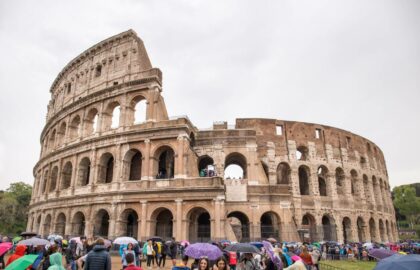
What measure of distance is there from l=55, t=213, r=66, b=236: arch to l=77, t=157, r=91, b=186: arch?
3304 millimetres

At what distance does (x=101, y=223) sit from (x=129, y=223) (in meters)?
2.03

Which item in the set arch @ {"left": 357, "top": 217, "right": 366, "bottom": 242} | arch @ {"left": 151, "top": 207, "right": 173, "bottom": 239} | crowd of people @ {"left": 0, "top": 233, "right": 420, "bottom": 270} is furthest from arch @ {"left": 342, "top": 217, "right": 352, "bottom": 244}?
arch @ {"left": 151, "top": 207, "right": 173, "bottom": 239}

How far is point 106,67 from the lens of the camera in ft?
80.6

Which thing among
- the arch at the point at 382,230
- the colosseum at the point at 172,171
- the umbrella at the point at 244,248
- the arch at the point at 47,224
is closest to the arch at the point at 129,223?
the colosseum at the point at 172,171

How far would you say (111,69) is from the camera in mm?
24219

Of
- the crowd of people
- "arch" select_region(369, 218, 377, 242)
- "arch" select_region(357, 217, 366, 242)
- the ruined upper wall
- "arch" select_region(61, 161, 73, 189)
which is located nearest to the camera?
the crowd of people

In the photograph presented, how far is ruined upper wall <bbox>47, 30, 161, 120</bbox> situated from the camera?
75.9ft

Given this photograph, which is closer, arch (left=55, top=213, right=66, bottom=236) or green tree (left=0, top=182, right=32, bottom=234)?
arch (left=55, top=213, right=66, bottom=236)

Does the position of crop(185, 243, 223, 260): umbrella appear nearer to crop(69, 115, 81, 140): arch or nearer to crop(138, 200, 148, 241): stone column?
crop(138, 200, 148, 241): stone column

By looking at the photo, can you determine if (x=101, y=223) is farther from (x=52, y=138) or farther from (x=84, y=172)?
(x=52, y=138)

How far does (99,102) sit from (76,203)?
8219mm

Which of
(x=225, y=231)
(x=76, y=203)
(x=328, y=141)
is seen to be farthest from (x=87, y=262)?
(x=328, y=141)

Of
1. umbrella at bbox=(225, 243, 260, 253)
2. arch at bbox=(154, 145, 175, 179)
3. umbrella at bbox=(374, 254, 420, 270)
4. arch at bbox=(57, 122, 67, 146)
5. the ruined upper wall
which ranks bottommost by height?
umbrella at bbox=(225, 243, 260, 253)

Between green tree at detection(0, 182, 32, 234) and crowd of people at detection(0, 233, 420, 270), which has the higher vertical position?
green tree at detection(0, 182, 32, 234)
